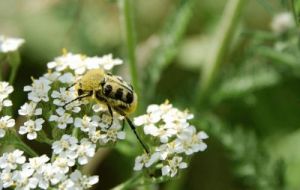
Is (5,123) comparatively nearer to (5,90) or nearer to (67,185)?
(5,90)

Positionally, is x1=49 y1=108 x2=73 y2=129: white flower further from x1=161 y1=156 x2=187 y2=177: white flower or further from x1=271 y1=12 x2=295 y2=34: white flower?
x1=271 y1=12 x2=295 y2=34: white flower

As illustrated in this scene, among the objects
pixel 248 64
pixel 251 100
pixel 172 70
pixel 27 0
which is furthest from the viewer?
pixel 27 0

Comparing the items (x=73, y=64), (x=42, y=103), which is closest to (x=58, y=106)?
(x=42, y=103)

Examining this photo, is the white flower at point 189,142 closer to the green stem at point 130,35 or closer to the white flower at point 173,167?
the white flower at point 173,167

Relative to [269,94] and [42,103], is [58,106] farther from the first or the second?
[269,94]

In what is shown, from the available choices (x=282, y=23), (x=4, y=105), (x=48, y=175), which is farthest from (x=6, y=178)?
(x=282, y=23)

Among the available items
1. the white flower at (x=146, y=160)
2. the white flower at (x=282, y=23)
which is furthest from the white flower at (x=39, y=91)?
the white flower at (x=282, y=23)

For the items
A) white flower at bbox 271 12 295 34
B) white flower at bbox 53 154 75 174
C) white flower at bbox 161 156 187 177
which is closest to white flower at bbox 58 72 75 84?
white flower at bbox 53 154 75 174
